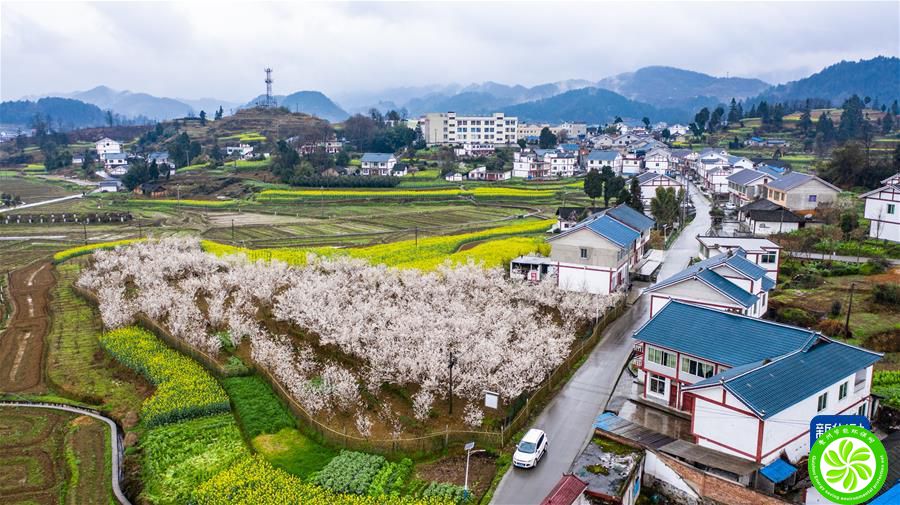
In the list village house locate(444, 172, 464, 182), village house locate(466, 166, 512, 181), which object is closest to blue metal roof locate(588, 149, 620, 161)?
village house locate(466, 166, 512, 181)

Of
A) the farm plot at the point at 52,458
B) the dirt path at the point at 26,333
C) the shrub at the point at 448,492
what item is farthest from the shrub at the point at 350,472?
the dirt path at the point at 26,333

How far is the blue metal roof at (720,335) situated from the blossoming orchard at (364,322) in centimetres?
443

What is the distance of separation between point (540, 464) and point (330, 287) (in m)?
17.3

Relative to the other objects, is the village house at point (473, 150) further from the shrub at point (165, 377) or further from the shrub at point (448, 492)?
the shrub at point (448, 492)

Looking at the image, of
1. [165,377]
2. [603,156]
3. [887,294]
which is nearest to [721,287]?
[887,294]

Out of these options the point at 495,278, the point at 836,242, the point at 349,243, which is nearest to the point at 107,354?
the point at 495,278

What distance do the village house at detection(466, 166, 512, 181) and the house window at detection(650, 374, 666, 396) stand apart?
7176cm

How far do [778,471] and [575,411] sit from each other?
6899 mm

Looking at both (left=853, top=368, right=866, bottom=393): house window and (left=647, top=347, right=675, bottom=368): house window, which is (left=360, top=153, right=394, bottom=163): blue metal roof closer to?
(left=647, top=347, right=675, bottom=368): house window

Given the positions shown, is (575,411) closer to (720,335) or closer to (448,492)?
(720,335)

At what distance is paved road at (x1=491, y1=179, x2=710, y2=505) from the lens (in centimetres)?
1783

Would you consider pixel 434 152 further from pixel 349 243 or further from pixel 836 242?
pixel 836 242

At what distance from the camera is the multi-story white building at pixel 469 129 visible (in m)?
121

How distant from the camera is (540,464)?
62.1 feet
